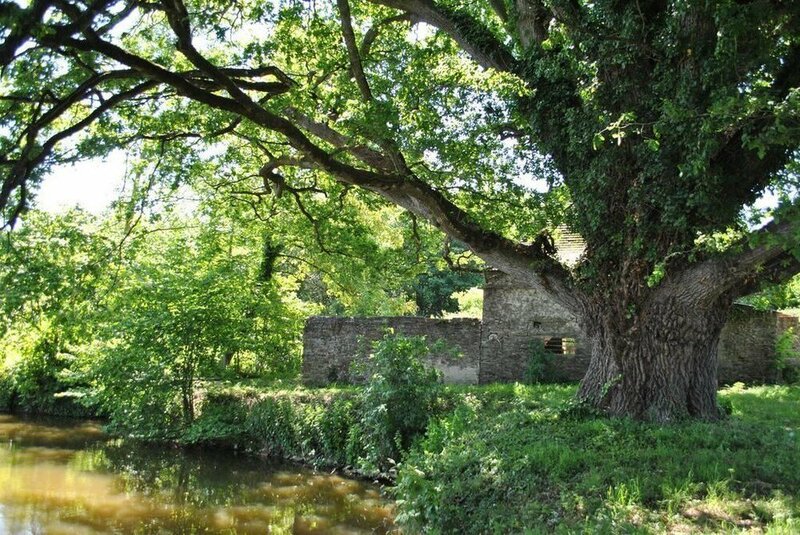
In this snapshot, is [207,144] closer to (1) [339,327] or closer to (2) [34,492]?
(2) [34,492]

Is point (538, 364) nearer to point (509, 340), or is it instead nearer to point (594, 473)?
point (509, 340)

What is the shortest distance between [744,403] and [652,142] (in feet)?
26.1

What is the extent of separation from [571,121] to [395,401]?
19.7 feet

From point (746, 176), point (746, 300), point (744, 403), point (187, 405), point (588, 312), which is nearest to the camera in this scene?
point (746, 176)

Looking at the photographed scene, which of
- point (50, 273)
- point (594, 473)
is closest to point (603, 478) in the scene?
point (594, 473)

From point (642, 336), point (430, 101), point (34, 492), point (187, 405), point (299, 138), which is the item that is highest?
point (430, 101)

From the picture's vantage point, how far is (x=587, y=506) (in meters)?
5.81

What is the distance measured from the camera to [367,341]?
746 inches


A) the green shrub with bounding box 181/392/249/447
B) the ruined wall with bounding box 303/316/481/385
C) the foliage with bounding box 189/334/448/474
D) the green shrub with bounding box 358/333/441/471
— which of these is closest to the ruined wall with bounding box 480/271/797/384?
the ruined wall with bounding box 303/316/481/385

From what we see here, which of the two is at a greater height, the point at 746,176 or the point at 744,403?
the point at 746,176

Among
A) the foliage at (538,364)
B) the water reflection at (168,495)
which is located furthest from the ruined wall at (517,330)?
the water reflection at (168,495)

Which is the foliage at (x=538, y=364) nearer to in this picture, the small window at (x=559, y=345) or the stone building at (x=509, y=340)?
the stone building at (x=509, y=340)

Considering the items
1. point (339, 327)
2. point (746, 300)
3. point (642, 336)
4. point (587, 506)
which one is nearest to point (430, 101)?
point (642, 336)

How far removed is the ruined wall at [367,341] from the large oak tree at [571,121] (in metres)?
7.76
